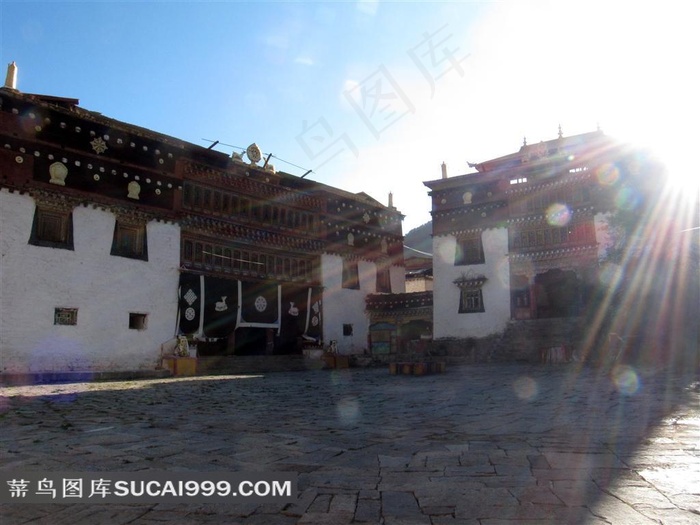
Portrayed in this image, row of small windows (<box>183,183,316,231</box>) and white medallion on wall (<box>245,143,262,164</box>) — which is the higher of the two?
white medallion on wall (<box>245,143,262,164</box>)

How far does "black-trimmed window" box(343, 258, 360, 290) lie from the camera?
28572mm

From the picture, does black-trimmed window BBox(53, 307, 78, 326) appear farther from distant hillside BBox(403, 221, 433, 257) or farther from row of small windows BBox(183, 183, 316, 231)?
distant hillside BBox(403, 221, 433, 257)

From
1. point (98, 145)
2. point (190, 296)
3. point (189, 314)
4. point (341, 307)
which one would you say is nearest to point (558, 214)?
point (341, 307)

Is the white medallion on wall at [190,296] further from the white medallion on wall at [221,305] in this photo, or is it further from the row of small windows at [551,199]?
the row of small windows at [551,199]

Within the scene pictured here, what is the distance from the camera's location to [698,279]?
55.2ft

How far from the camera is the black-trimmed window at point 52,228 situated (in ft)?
58.5

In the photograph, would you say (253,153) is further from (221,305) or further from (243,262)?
(221,305)

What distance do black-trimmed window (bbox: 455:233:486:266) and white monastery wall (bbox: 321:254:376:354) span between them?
544 centimetres

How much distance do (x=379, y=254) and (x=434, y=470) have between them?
86.5ft

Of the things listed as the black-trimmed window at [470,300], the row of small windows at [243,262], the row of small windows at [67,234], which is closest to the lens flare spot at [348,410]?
the row of small windows at [67,234]

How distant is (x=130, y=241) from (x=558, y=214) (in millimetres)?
17315

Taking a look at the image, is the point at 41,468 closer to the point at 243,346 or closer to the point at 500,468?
the point at 500,468
